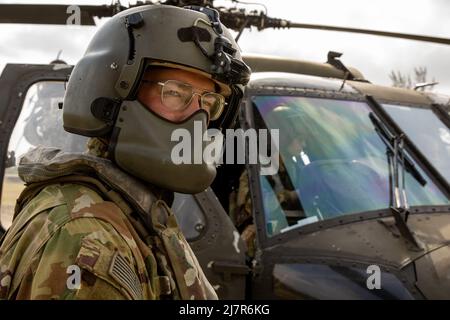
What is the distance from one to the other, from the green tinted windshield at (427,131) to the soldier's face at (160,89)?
8.46 feet

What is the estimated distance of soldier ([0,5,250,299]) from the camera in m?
1.61

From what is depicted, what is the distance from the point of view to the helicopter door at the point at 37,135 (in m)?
3.59

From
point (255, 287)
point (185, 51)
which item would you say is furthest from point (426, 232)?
point (185, 51)

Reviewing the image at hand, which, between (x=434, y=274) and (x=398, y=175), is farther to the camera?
(x=398, y=175)

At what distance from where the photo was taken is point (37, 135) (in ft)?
14.2

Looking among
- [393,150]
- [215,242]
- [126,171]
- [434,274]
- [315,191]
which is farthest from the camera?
[393,150]

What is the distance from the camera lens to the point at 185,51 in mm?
2193

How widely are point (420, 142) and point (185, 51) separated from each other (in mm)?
2780

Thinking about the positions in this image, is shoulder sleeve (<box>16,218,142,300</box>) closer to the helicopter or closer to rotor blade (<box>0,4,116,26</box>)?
the helicopter

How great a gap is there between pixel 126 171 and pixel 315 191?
1.95 meters

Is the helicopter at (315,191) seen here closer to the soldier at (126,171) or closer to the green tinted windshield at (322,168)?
the green tinted windshield at (322,168)

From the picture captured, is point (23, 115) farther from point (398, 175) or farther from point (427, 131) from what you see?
point (427, 131)

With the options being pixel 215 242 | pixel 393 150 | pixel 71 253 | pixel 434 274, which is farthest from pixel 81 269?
pixel 393 150

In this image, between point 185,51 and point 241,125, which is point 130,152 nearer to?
point 185,51
